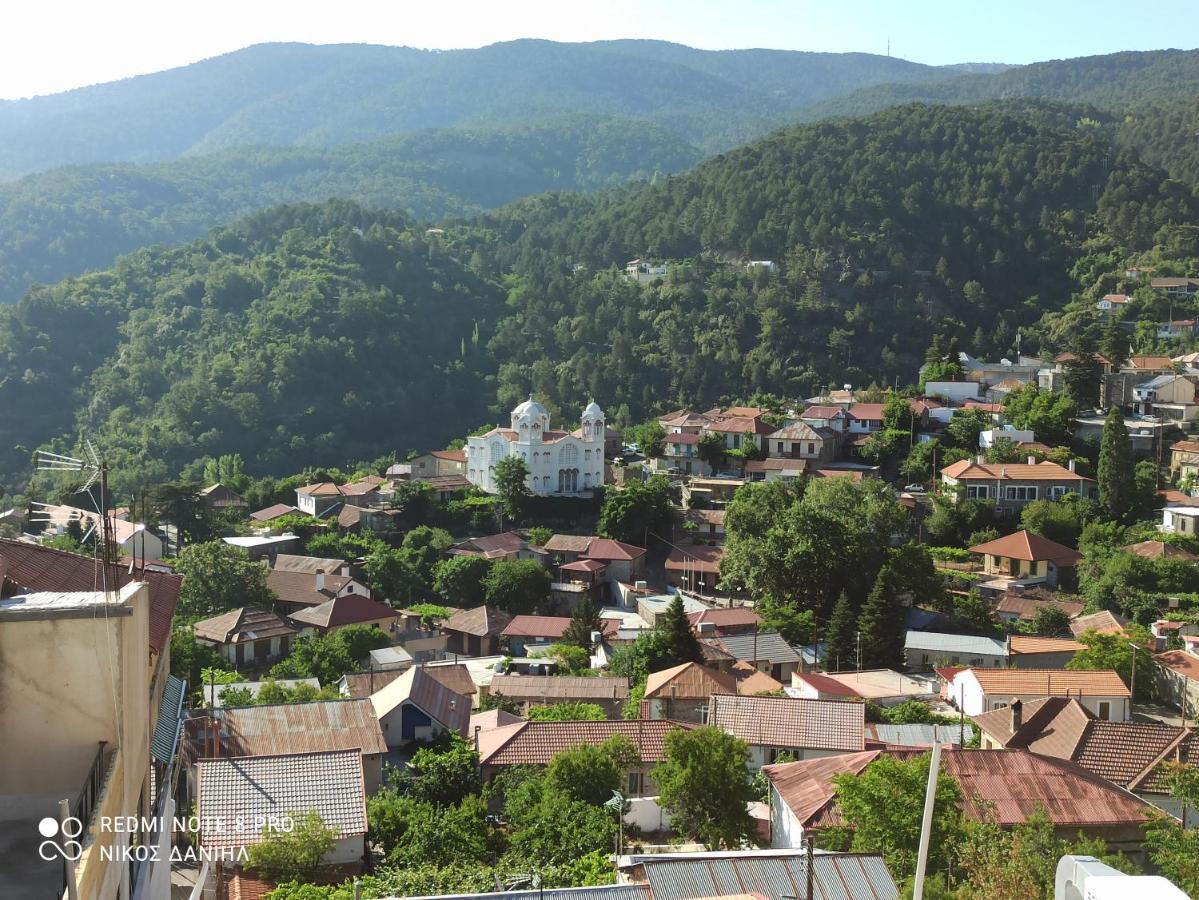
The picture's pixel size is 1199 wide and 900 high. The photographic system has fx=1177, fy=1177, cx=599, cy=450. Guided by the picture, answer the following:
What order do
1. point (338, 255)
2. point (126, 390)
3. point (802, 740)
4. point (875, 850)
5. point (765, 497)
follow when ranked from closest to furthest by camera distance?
point (875, 850)
point (802, 740)
point (765, 497)
point (126, 390)
point (338, 255)

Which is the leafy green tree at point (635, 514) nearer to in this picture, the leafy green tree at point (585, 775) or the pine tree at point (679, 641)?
the pine tree at point (679, 641)

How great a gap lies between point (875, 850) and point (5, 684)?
1054 cm

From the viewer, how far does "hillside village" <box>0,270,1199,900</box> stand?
11109 millimetres

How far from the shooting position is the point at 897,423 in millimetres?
44000

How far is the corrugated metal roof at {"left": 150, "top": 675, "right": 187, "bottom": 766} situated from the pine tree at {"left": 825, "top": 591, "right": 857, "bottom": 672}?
68.8 ft

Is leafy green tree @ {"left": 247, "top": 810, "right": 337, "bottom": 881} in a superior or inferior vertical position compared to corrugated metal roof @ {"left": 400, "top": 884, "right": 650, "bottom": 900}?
inferior

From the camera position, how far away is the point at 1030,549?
33.6m

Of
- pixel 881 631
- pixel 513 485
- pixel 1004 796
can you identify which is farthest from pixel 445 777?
pixel 513 485

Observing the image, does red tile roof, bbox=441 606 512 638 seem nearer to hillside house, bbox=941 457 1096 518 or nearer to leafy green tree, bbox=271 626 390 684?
leafy green tree, bbox=271 626 390 684

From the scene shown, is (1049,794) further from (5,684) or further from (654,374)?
(654,374)

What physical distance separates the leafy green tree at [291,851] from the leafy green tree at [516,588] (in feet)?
73.0

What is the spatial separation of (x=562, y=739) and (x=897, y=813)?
6.54 meters

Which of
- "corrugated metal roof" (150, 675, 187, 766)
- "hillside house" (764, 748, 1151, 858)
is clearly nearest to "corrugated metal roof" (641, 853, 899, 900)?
"hillside house" (764, 748, 1151, 858)

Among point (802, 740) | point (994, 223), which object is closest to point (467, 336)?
point (994, 223)
